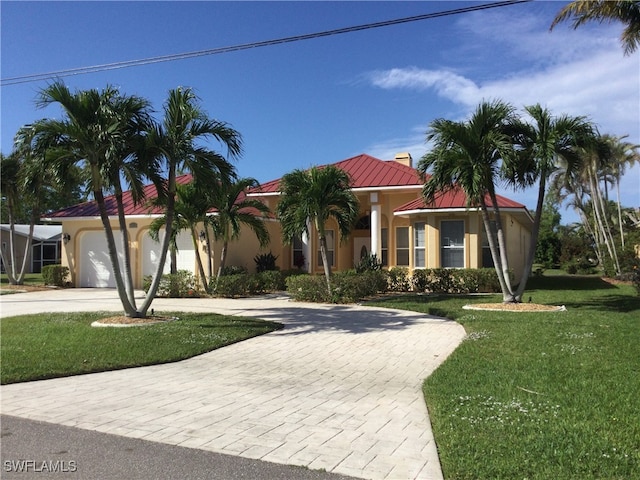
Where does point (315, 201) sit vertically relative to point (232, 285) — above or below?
above

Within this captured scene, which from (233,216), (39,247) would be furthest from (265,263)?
(39,247)

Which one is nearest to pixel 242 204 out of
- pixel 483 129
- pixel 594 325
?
pixel 483 129

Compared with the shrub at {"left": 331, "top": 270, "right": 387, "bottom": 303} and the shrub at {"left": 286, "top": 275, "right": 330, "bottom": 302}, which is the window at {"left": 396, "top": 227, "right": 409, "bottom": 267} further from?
the shrub at {"left": 286, "top": 275, "right": 330, "bottom": 302}

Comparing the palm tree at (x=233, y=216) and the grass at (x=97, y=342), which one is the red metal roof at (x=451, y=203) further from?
the grass at (x=97, y=342)

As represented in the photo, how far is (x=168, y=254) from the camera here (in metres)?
21.2

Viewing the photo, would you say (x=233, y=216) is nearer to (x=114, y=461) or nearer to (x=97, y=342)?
(x=97, y=342)

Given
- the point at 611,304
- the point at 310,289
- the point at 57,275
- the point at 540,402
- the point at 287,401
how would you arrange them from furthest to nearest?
the point at 57,275, the point at 310,289, the point at 611,304, the point at 287,401, the point at 540,402

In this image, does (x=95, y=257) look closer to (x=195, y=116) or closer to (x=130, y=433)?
(x=195, y=116)

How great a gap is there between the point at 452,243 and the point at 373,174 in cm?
470

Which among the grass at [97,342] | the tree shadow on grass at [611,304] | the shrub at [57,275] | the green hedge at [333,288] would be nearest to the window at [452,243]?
the green hedge at [333,288]

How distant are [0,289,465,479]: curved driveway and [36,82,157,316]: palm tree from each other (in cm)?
465

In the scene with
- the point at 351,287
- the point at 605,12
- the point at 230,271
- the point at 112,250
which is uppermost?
the point at 605,12

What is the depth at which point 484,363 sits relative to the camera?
25.4ft

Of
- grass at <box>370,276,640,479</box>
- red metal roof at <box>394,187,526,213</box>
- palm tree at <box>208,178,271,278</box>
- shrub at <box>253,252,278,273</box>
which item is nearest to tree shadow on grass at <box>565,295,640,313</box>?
grass at <box>370,276,640,479</box>
